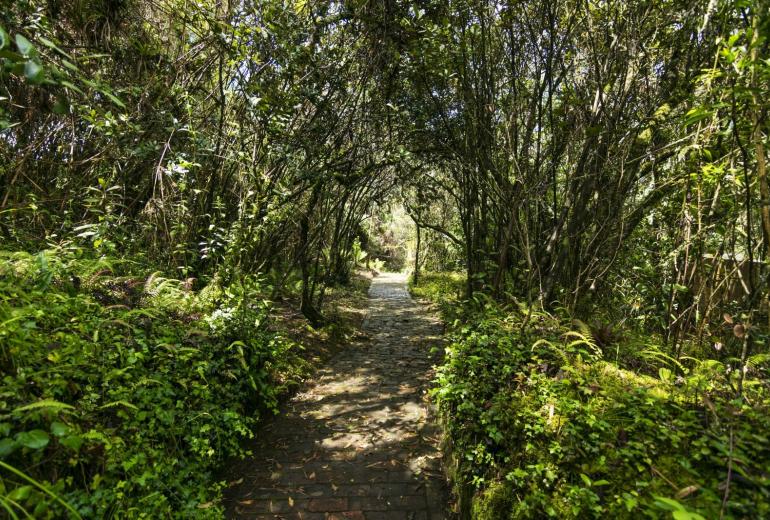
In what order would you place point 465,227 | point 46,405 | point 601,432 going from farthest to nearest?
point 465,227, point 601,432, point 46,405

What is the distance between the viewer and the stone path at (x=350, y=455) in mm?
2975

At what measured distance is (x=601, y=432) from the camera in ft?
7.13

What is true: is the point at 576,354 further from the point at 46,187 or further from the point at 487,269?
the point at 46,187

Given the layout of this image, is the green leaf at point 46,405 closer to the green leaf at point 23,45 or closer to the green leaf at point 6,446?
the green leaf at point 6,446

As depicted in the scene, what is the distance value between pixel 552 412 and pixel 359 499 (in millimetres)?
1661

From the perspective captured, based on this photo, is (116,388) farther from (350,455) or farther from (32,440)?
(350,455)

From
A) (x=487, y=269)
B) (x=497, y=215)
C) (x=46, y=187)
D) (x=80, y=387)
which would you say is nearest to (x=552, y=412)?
(x=80, y=387)

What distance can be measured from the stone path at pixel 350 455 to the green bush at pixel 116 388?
1.34ft

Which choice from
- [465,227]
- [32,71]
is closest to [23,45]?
[32,71]

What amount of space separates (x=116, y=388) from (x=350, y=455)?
2083 millimetres

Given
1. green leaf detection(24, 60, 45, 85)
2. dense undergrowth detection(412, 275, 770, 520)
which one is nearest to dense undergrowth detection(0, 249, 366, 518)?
green leaf detection(24, 60, 45, 85)

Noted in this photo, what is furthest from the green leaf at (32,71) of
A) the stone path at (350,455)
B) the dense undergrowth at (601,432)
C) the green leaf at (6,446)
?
the stone path at (350,455)

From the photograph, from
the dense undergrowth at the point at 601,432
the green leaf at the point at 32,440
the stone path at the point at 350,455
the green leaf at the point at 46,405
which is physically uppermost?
the green leaf at the point at 46,405

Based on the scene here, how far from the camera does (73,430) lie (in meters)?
1.99
